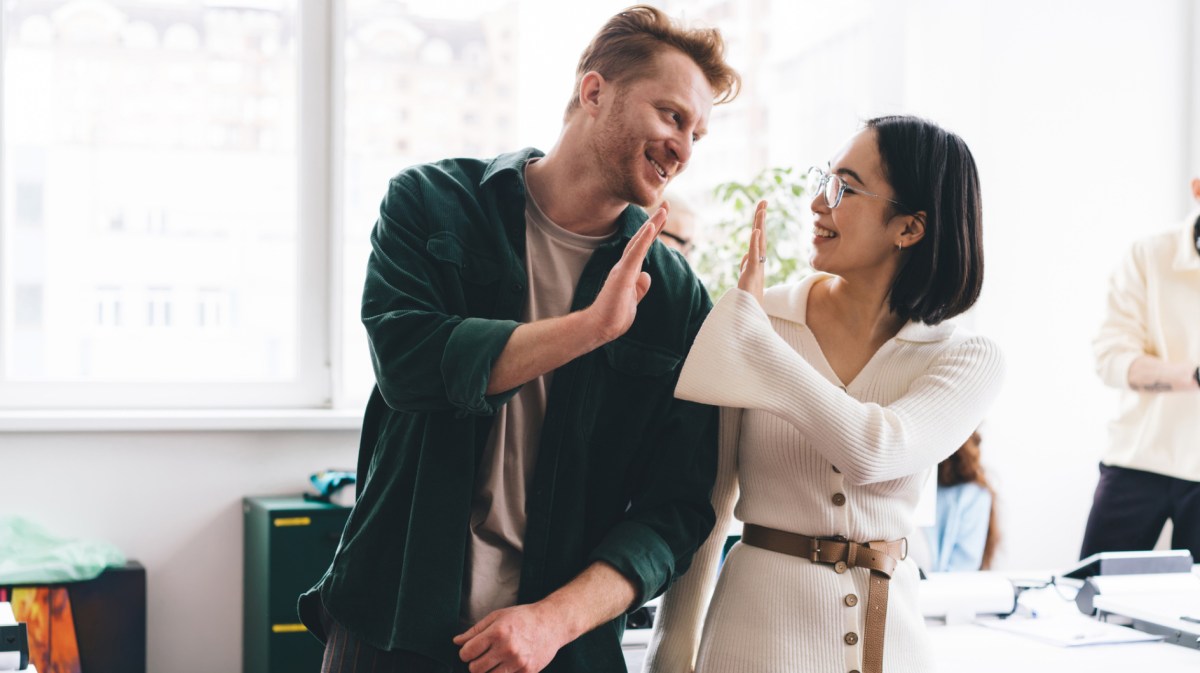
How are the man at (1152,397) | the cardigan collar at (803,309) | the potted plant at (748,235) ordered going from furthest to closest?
the potted plant at (748,235) → the man at (1152,397) → the cardigan collar at (803,309)

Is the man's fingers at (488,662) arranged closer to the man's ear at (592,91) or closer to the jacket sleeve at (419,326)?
the jacket sleeve at (419,326)

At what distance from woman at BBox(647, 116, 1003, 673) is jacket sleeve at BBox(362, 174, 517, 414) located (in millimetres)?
272

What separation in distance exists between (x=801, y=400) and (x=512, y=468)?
0.37 meters

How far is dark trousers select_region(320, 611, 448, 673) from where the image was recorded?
1.39 metres

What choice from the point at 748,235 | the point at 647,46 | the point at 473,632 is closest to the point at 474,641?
the point at 473,632

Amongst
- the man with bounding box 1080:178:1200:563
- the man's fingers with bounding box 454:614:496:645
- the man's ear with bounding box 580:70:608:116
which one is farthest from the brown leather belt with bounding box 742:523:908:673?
the man with bounding box 1080:178:1200:563

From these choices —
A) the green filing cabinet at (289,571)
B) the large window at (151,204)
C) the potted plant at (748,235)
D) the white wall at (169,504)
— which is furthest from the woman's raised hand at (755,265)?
the large window at (151,204)

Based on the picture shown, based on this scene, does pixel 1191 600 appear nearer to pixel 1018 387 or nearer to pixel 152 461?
pixel 1018 387

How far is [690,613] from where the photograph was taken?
5.33 ft

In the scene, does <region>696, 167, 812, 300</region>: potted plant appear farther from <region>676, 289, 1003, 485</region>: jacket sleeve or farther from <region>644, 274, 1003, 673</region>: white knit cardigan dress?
<region>676, 289, 1003, 485</region>: jacket sleeve

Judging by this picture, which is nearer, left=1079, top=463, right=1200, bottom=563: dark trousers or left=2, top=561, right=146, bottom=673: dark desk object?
left=2, top=561, right=146, bottom=673: dark desk object

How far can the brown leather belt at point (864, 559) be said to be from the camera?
4.91ft

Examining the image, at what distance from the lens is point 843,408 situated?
144cm

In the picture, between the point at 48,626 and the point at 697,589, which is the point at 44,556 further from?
the point at 697,589
